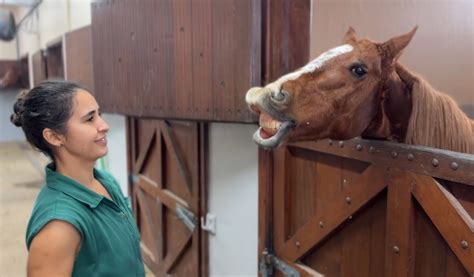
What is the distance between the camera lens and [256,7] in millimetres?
1522

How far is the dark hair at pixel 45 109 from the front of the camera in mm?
1030

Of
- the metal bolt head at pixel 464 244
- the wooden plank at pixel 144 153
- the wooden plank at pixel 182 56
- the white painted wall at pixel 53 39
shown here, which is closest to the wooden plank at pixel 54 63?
the white painted wall at pixel 53 39

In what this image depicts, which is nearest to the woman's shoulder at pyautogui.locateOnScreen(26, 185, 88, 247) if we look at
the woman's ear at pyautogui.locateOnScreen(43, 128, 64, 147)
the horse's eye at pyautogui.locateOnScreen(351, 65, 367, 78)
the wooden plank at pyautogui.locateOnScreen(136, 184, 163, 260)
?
the woman's ear at pyautogui.locateOnScreen(43, 128, 64, 147)

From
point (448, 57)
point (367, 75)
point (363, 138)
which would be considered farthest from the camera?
point (448, 57)

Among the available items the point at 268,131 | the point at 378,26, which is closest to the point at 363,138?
the point at 268,131

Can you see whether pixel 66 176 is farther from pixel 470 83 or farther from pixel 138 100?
pixel 470 83

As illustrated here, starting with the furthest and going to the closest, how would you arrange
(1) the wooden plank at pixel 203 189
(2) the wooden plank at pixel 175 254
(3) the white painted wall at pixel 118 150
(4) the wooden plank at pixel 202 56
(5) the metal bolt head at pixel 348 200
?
(3) the white painted wall at pixel 118 150 < (2) the wooden plank at pixel 175 254 < (1) the wooden plank at pixel 203 189 < (4) the wooden plank at pixel 202 56 < (5) the metal bolt head at pixel 348 200

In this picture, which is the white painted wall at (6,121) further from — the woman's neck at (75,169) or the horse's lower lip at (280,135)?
the horse's lower lip at (280,135)

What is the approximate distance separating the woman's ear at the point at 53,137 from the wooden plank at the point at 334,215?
90 centimetres

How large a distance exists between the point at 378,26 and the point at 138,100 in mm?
1452

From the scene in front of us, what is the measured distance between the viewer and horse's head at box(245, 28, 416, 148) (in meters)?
1.01

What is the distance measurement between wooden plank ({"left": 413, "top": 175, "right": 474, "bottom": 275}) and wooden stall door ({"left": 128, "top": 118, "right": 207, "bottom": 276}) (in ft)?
4.90

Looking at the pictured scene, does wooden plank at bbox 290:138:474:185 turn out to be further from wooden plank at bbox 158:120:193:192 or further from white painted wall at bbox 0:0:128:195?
white painted wall at bbox 0:0:128:195

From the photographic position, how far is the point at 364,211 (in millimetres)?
1301
